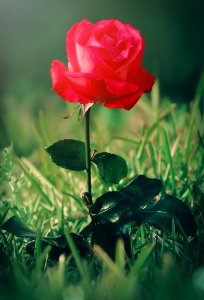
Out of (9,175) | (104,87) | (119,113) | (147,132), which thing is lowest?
(119,113)

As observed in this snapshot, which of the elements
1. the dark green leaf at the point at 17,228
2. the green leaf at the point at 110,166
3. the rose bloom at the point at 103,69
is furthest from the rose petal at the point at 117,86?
the dark green leaf at the point at 17,228

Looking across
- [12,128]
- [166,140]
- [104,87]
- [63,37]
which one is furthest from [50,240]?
[63,37]

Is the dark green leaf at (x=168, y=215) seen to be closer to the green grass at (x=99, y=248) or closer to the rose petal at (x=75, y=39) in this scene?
the green grass at (x=99, y=248)

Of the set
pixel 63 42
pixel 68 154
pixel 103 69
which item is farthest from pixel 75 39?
pixel 63 42

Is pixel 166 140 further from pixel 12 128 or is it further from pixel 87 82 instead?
pixel 12 128

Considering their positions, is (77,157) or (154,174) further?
(154,174)

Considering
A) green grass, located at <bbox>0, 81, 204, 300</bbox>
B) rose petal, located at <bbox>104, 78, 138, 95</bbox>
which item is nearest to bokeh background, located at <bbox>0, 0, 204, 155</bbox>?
green grass, located at <bbox>0, 81, 204, 300</bbox>
